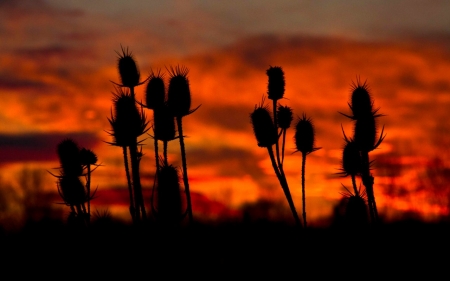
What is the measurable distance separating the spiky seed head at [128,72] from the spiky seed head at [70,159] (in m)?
1.32

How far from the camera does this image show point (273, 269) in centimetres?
720

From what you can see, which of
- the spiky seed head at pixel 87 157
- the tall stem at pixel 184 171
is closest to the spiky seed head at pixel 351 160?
the tall stem at pixel 184 171

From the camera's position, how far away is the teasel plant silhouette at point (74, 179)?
850 centimetres

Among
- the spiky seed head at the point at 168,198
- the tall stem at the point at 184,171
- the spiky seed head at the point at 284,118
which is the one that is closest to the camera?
the spiky seed head at the point at 168,198

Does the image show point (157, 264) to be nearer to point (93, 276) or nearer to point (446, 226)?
point (93, 276)

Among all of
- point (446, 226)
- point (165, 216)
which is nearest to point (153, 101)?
point (165, 216)

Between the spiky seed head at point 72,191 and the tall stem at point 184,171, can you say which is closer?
the tall stem at point 184,171

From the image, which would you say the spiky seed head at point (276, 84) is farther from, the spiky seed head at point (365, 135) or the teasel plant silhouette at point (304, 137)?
the spiky seed head at point (365, 135)

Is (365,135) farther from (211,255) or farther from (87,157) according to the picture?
(87,157)

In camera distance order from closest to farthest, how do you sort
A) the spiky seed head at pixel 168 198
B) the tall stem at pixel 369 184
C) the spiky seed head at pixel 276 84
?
the spiky seed head at pixel 168 198
the tall stem at pixel 369 184
the spiky seed head at pixel 276 84

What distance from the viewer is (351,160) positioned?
881 centimetres

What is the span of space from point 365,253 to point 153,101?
11.9 ft

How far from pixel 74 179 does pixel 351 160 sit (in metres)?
4.32

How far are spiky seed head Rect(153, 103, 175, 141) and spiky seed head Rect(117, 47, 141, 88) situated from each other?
72 centimetres
